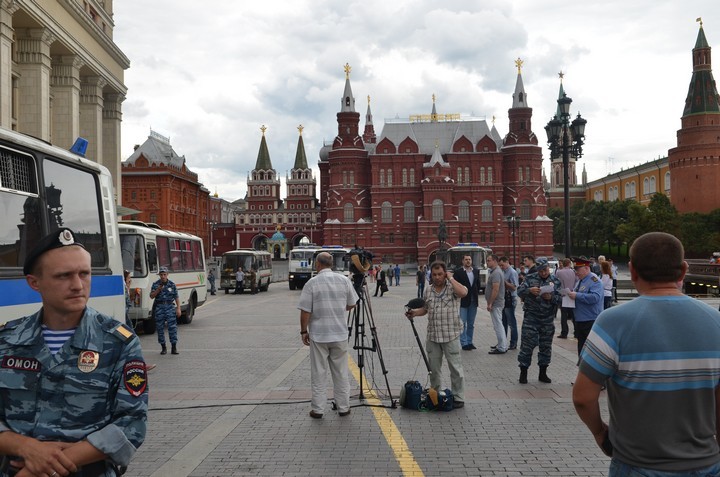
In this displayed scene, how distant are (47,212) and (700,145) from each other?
8511 cm

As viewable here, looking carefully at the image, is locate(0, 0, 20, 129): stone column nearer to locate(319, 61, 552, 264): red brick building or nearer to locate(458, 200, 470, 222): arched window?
locate(319, 61, 552, 264): red brick building

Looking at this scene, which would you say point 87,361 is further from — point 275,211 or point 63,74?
point 275,211

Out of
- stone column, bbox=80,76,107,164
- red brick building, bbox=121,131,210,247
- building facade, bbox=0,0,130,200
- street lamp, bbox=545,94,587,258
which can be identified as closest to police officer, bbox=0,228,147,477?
street lamp, bbox=545,94,587,258

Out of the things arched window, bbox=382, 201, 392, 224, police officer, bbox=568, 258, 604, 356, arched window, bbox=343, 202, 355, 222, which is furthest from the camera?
arched window, bbox=343, 202, 355, 222

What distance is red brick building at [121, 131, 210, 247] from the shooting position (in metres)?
72.2

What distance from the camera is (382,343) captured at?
14.0m

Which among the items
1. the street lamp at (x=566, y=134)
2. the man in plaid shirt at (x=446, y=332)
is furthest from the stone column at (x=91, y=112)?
the man in plaid shirt at (x=446, y=332)

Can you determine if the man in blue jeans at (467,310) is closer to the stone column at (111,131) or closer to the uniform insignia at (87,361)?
the uniform insignia at (87,361)

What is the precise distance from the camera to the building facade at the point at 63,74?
79.8 feet

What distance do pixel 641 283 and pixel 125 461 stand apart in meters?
2.50

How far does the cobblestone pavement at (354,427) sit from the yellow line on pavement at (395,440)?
1cm

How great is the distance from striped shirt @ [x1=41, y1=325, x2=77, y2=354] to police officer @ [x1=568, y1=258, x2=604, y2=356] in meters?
7.57

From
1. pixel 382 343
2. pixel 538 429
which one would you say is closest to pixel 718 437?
pixel 538 429

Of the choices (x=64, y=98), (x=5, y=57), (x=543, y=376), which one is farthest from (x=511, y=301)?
(x=64, y=98)
